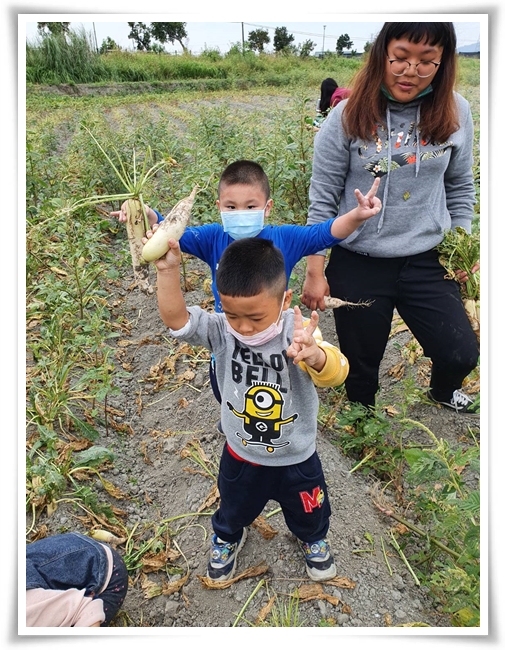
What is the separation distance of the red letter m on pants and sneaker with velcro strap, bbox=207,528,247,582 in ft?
1.24

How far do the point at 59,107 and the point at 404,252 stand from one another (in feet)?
39.8

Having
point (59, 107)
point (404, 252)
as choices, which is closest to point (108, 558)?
point (404, 252)

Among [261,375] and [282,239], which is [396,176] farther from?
[261,375]

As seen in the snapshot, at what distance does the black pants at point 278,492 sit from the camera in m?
1.52

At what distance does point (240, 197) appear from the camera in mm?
1767

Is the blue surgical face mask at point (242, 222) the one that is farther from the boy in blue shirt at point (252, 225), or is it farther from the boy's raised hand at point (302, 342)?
the boy's raised hand at point (302, 342)

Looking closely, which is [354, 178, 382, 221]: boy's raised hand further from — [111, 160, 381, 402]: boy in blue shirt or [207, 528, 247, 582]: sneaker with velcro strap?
[207, 528, 247, 582]: sneaker with velcro strap

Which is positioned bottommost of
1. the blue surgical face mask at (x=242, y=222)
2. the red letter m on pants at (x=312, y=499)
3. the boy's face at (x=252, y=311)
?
the red letter m on pants at (x=312, y=499)

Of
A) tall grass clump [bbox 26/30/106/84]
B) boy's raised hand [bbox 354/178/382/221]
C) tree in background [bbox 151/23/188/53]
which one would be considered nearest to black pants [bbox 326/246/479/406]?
boy's raised hand [bbox 354/178/382/221]

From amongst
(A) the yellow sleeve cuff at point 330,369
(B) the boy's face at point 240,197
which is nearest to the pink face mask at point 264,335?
(A) the yellow sleeve cuff at point 330,369

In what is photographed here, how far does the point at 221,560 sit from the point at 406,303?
3.86 ft

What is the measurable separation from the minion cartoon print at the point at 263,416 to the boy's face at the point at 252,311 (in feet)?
0.58
